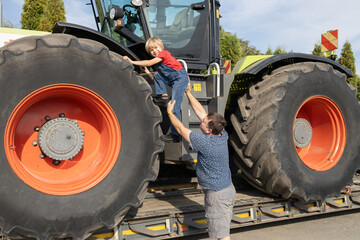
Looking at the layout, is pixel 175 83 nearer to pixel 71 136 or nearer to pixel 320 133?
pixel 71 136

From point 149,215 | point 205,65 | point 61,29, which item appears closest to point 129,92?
point 61,29

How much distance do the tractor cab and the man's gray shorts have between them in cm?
168

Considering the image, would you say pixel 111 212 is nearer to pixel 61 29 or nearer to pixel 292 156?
pixel 61 29

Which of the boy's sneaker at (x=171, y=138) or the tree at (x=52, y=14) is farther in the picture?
the tree at (x=52, y=14)

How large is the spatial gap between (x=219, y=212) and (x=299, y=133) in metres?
1.63

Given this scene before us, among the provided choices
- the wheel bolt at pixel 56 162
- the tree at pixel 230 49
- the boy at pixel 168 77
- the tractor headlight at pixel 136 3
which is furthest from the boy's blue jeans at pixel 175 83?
the tree at pixel 230 49

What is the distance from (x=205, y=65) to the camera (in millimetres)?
4156

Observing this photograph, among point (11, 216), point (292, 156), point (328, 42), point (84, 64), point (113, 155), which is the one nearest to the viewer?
point (11, 216)

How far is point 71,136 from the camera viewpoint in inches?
115

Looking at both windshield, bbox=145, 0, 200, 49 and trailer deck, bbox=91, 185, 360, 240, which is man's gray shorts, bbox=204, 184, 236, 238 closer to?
trailer deck, bbox=91, 185, 360, 240

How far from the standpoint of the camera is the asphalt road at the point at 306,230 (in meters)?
3.86

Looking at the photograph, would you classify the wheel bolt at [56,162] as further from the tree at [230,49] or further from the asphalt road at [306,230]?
the tree at [230,49]

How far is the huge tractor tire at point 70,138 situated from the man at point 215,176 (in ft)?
1.34

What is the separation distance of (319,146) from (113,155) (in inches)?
104
